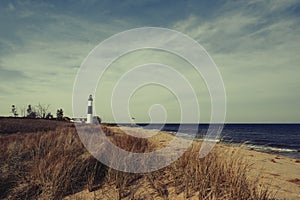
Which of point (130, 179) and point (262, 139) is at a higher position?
point (130, 179)

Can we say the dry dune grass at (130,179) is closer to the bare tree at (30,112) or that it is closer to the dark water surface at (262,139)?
the dark water surface at (262,139)

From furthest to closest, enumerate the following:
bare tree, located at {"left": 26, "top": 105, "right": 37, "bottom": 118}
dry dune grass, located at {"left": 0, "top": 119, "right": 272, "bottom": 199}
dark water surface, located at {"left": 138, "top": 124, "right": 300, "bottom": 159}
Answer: bare tree, located at {"left": 26, "top": 105, "right": 37, "bottom": 118} < dark water surface, located at {"left": 138, "top": 124, "right": 300, "bottom": 159} < dry dune grass, located at {"left": 0, "top": 119, "right": 272, "bottom": 199}

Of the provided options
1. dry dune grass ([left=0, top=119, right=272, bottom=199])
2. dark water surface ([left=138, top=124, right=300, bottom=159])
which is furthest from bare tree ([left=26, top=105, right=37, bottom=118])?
dry dune grass ([left=0, top=119, right=272, bottom=199])

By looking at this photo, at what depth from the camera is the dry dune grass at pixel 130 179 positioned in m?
4.74

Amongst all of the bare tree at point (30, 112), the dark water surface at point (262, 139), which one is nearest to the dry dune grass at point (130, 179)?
the dark water surface at point (262, 139)

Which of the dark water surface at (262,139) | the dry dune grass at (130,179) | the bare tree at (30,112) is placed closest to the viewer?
the dry dune grass at (130,179)

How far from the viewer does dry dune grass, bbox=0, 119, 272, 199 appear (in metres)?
4.74

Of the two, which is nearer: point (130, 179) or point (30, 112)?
point (130, 179)

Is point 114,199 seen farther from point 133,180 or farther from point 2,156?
point 2,156

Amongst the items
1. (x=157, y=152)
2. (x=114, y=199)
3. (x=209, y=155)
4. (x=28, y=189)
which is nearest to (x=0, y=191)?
(x=28, y=189)

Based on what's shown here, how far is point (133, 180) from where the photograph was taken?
5965mm

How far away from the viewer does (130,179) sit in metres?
5.90

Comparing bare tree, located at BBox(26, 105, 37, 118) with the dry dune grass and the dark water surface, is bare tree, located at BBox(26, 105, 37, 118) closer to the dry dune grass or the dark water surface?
the dark water surface

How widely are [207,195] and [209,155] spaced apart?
1395 mm
